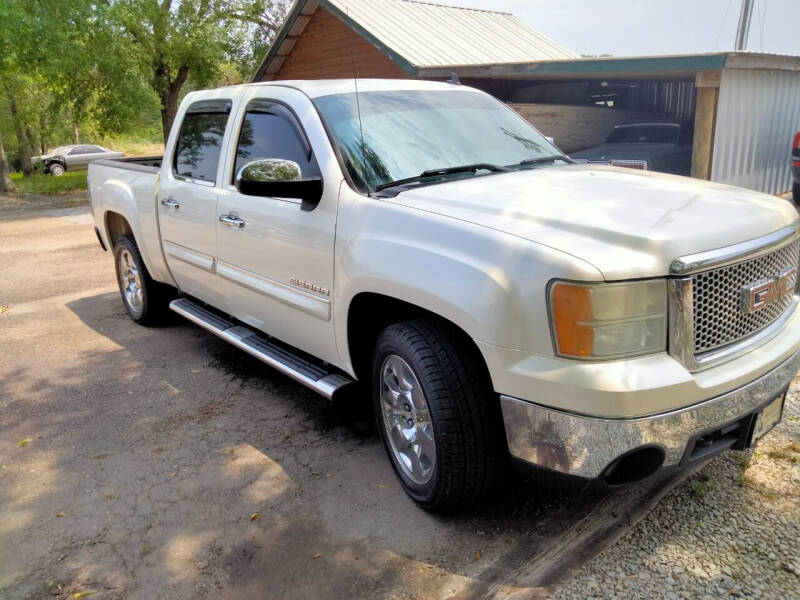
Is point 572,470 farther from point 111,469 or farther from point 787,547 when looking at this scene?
point 111,469

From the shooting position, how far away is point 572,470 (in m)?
2.59

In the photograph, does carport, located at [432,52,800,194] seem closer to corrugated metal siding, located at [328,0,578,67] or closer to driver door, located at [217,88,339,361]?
corrugated metal siding, located at [328,0,578,67]

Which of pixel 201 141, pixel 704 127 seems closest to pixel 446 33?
pixel 704 127

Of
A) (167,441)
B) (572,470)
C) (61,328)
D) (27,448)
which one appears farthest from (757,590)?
(61,328)

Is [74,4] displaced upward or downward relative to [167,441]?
upward

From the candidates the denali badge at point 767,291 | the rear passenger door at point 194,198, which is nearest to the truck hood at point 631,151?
the rear passenger door at point 194,198

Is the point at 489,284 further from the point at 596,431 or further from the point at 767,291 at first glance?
the point at 767,291

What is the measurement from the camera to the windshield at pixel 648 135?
10703 millimetres

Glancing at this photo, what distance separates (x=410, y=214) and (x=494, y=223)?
1.41ft

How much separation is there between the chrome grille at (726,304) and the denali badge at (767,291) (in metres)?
0.02

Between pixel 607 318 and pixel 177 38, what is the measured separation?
21.6 metres

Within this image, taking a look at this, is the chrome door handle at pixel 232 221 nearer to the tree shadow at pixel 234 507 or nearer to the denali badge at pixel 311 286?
the denali badge at pixel 311 286

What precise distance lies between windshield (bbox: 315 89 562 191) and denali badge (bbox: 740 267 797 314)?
1508mm

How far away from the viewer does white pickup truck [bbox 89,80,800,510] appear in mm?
2512
